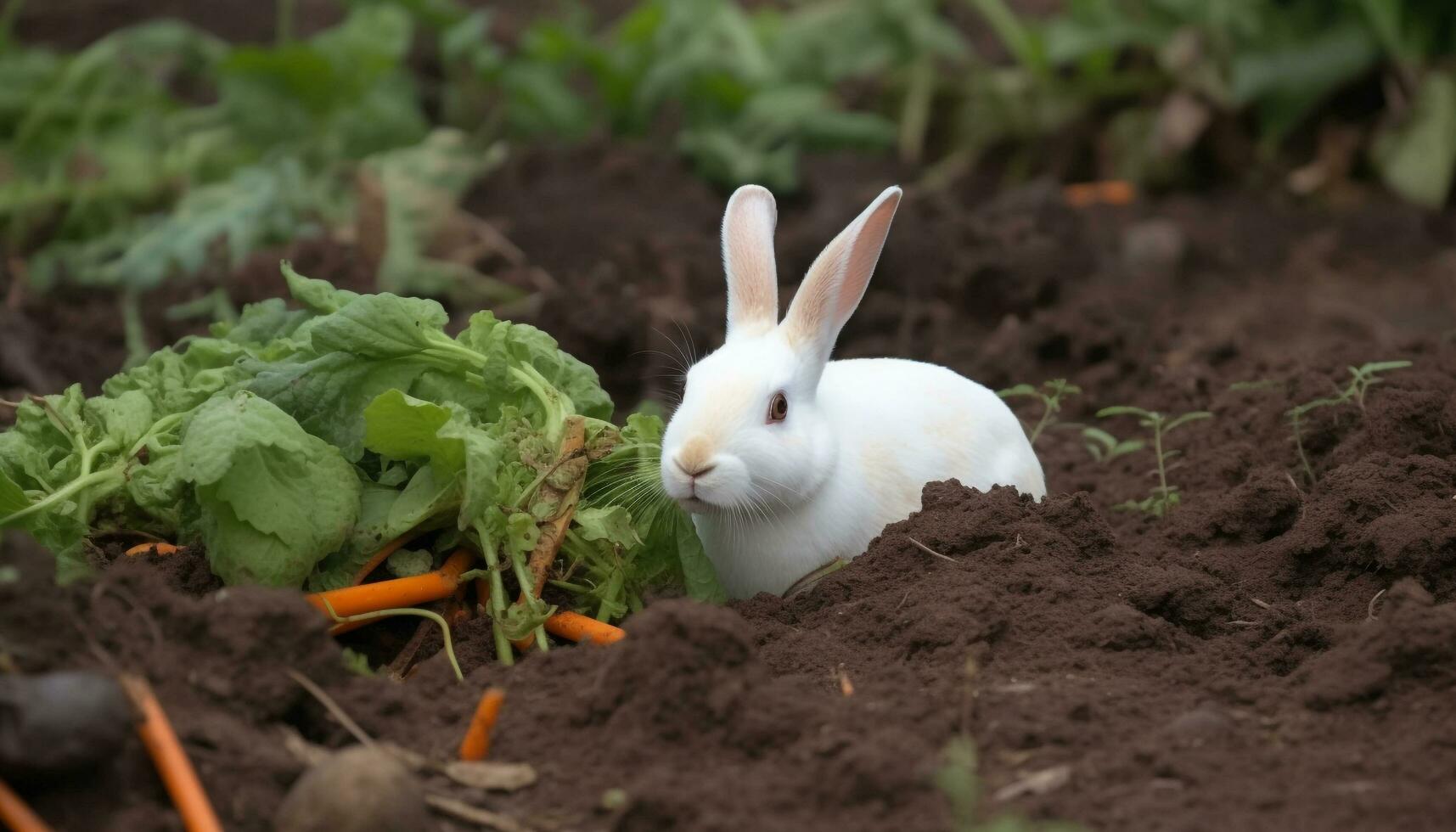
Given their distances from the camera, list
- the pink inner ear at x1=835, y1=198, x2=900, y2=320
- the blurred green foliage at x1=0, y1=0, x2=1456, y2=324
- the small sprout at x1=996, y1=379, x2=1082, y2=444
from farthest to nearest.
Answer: the blurred green foliage at x1=0, y1=0, x2=1456, y2=324 < the small sprout at x1=996, y1=379, x2=1082, y2=444 < the pink inner ear at x1=835, y1=198, x2=900, y2=320

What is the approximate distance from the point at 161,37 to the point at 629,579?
5978 mm

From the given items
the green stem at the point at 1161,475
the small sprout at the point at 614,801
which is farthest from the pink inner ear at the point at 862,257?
the small sprout at the point at 614,801

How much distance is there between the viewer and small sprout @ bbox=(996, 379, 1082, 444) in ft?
14.2

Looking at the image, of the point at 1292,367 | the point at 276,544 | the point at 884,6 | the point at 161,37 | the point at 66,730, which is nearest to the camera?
the point at 66,730

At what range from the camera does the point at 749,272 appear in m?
3.91

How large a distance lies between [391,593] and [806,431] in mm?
1033

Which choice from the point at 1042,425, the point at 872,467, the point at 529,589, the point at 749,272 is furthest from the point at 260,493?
the point at 1042,425

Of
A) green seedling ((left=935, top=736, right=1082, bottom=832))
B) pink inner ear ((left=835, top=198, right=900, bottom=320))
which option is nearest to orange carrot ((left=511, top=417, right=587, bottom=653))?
pink inner ear ((left=835, top=198, right=900, bottom=320))

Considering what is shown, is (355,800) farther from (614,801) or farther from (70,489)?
(70,489)

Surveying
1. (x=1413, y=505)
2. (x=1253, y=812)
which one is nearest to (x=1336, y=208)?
(x=1413, y=505)

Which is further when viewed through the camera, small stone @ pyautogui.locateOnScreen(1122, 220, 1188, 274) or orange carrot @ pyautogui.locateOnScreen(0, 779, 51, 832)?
small stone @ pyautogui.locateOnScreen(1122, 220, 1188, 274)

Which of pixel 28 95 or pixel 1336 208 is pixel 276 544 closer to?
pixel 28 95

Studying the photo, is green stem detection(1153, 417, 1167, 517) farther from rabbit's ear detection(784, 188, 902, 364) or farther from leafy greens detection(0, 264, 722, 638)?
leafy greens detection(0, 264, 722, 638)

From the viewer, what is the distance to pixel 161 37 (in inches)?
328
